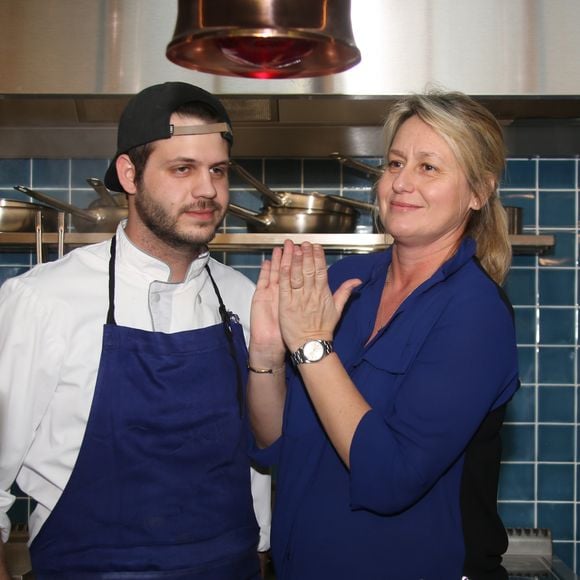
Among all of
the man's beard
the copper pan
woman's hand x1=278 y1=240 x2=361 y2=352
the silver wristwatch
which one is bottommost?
the silver wristwatch

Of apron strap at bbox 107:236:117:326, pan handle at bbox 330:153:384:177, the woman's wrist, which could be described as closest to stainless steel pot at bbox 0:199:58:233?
pan handle at bbox 330:153:384:177

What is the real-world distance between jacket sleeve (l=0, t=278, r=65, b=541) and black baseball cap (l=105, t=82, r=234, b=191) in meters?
0.36

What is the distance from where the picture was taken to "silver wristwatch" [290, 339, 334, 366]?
1543 mm

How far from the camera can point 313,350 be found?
5.09ft

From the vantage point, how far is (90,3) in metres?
2.33

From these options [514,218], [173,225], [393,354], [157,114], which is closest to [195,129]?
[157,114]

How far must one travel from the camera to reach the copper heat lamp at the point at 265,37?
3.52 feet

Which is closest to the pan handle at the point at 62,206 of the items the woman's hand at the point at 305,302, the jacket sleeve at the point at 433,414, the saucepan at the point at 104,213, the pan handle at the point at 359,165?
the saucepan at the point at 104,213

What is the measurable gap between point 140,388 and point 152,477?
0.55 ft

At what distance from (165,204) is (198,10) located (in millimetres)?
716

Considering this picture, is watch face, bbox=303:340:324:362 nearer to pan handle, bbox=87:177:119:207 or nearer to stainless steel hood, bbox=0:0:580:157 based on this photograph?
Result: stainless steel hood, bbox=0:0:580:157

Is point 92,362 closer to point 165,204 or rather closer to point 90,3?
point 165,204

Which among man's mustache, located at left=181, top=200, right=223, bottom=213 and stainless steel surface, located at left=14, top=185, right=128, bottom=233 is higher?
stainless steel surface, located at left=14, top=185, right=128, bottom=233

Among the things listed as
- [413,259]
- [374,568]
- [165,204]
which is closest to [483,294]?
[413,259]
